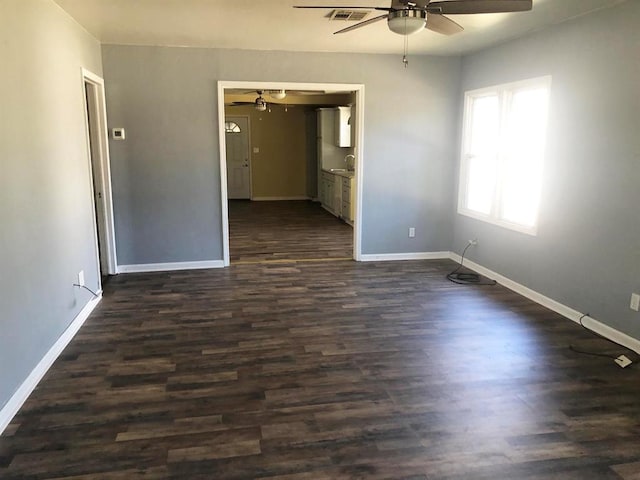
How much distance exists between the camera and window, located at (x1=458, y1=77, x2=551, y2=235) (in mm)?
4676

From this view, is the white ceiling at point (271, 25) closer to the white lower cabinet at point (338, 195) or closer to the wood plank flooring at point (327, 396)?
the wood plank flooring at point (327, 396)

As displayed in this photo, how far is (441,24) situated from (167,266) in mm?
3966

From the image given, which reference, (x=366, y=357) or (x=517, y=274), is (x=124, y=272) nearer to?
(x=366, y=357)

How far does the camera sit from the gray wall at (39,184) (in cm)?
273

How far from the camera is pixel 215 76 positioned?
5.45 m

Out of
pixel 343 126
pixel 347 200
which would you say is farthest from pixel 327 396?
pixel 343 126

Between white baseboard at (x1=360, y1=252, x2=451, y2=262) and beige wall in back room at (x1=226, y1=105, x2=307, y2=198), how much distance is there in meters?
6.90

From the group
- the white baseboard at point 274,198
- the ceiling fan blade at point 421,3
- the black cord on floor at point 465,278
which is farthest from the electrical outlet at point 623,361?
the white baseboard at point 274,198

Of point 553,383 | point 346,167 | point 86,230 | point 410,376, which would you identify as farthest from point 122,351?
point 346,167

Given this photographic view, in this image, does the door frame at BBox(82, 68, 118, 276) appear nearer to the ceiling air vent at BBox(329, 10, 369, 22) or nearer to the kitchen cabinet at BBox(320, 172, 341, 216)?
the ceiling air vent at BBox(329, 10, 369, 22)

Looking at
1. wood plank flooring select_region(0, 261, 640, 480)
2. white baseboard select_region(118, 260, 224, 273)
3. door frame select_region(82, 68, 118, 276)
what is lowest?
wood plank flooring select_region(0, 261, 640, 480)

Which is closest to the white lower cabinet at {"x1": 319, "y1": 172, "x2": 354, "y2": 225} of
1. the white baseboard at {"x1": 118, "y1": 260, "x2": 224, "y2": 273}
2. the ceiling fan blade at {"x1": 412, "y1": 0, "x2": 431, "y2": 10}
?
the white baseboard at {"x1": 118, "y1": 260, "x2": 224, "y2": 273}

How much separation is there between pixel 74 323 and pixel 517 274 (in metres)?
4.07

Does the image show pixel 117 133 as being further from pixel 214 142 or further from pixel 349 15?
pixel 349 15
